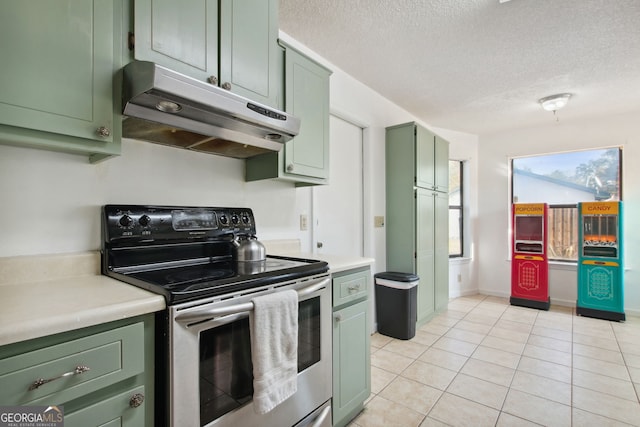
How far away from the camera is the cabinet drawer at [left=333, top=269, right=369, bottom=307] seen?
64.8 inches

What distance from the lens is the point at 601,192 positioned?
4.03 meters

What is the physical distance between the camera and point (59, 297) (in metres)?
0.95

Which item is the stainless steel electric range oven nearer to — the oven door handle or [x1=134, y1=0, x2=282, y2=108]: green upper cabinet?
the oven door handle

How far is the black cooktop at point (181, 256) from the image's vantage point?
3.55ft

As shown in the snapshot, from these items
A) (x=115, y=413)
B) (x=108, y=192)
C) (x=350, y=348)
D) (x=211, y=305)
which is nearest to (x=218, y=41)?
(x=108, y=192)

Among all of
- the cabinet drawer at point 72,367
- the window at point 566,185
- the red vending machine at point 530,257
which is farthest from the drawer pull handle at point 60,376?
the window at point 566,185

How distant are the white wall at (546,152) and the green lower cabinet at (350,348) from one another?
3705 mm

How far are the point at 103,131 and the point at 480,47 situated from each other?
258 cm

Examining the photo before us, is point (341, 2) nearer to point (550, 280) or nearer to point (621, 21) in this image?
point (621, 21)

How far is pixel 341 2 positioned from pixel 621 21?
1.85 metres

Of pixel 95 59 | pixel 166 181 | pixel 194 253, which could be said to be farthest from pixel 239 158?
pixel 95 59

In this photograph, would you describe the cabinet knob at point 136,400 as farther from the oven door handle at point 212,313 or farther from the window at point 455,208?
the window at point 455,208

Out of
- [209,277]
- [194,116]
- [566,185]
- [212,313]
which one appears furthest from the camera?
[566,185]

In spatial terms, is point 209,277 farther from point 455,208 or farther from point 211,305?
point 455,208
